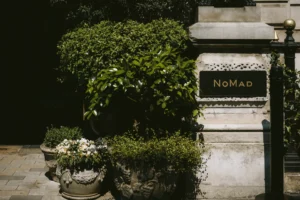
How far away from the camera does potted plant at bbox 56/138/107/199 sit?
24.2 feet

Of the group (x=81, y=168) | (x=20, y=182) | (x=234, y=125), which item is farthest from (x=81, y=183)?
(x=234, y=125)

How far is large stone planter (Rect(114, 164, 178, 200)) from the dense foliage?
489 centimetres

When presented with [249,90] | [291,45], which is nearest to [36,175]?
[249,90]

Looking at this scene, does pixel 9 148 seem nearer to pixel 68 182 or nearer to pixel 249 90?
pixel 68 182

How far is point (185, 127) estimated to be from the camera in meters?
7.30

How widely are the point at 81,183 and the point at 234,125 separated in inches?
103

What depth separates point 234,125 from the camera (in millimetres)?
7195

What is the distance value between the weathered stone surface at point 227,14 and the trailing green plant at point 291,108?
0.69 meters

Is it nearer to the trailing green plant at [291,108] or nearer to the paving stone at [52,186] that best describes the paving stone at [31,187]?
the paving stone at [52,186]

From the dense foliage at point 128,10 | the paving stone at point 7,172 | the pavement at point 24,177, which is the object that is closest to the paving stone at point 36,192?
the pavement at point 24,177

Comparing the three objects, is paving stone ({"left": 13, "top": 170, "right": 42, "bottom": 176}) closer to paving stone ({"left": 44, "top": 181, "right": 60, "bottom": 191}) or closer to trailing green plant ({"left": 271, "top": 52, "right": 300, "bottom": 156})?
paving stone ({"left": 44, "top": 181, "right": 60, "bottom": 191})

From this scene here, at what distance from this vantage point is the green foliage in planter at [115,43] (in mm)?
8086

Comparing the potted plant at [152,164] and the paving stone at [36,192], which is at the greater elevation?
the potted plant at [152,164]

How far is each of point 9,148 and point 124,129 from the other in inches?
215
